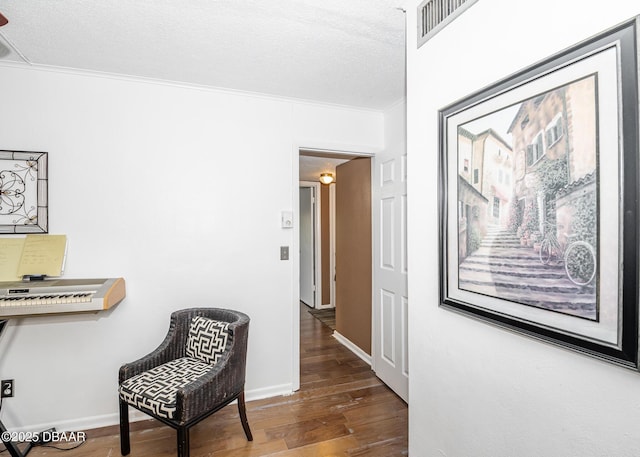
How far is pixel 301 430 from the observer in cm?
232

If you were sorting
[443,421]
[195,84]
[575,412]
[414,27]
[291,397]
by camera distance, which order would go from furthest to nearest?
[291,397], [195,84], [414,27], [443,421], [575,412]

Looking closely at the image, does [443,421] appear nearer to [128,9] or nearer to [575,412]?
[575,412]

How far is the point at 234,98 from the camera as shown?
2695 millimetres

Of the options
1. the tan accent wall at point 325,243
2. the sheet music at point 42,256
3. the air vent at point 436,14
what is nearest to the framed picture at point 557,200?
the air vent at point 436,14

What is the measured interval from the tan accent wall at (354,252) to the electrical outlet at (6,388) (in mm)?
2815

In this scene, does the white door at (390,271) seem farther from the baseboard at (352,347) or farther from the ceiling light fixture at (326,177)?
the ceiling light fixture at (326,177)

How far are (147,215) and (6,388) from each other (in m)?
1.41

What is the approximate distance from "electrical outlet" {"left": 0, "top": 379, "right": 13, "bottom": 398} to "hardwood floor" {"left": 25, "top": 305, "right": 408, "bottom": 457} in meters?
0.41

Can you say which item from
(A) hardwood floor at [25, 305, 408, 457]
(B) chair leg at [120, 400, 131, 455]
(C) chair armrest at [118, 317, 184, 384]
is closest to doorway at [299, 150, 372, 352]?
(A) hardwood floor at [25, 305, 408, 457]

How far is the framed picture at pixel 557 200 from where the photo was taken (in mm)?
823

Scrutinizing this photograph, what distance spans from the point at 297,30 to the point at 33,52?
5.46 ft

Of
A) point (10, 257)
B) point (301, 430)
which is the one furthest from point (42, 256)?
point (301, 430)

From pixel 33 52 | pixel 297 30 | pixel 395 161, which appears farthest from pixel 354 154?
pixel 33 52

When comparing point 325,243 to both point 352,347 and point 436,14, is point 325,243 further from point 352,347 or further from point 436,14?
point 436,14
